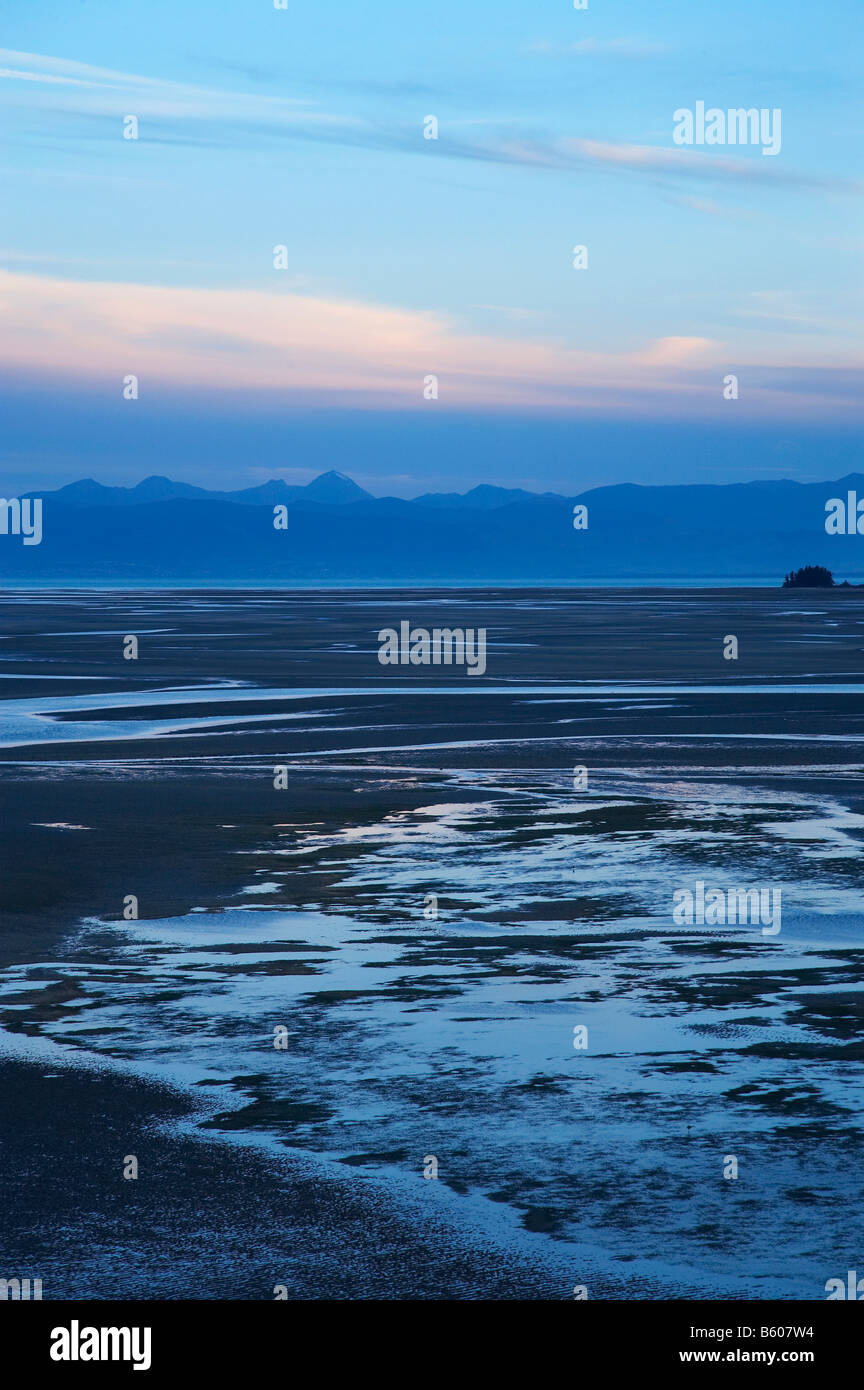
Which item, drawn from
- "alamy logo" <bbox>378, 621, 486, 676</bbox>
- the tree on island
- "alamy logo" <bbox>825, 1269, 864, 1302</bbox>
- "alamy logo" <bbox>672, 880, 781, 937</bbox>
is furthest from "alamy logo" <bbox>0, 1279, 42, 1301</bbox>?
the tree on island

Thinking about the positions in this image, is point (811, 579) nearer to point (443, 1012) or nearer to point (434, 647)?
point (434, 647)

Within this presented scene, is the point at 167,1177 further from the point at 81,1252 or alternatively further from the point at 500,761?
the point at 500,761

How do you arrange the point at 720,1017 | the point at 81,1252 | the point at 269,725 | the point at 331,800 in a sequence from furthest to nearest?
the point at 269,725 < the point at 331,800 < the point at 720,1017 < the point at 81,1252

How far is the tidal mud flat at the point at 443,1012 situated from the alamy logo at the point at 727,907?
19 centimetres

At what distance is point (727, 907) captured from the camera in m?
11.8

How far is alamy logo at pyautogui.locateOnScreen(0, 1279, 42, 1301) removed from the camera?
5465 millimetres

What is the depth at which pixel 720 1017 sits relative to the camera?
348 inches

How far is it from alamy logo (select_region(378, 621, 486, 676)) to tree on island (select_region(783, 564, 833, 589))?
95.5 m

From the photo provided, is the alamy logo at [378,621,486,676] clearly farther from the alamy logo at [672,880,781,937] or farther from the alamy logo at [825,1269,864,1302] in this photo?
the alamy logo at [825,1269,864,1302]

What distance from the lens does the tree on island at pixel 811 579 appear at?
151 meters
